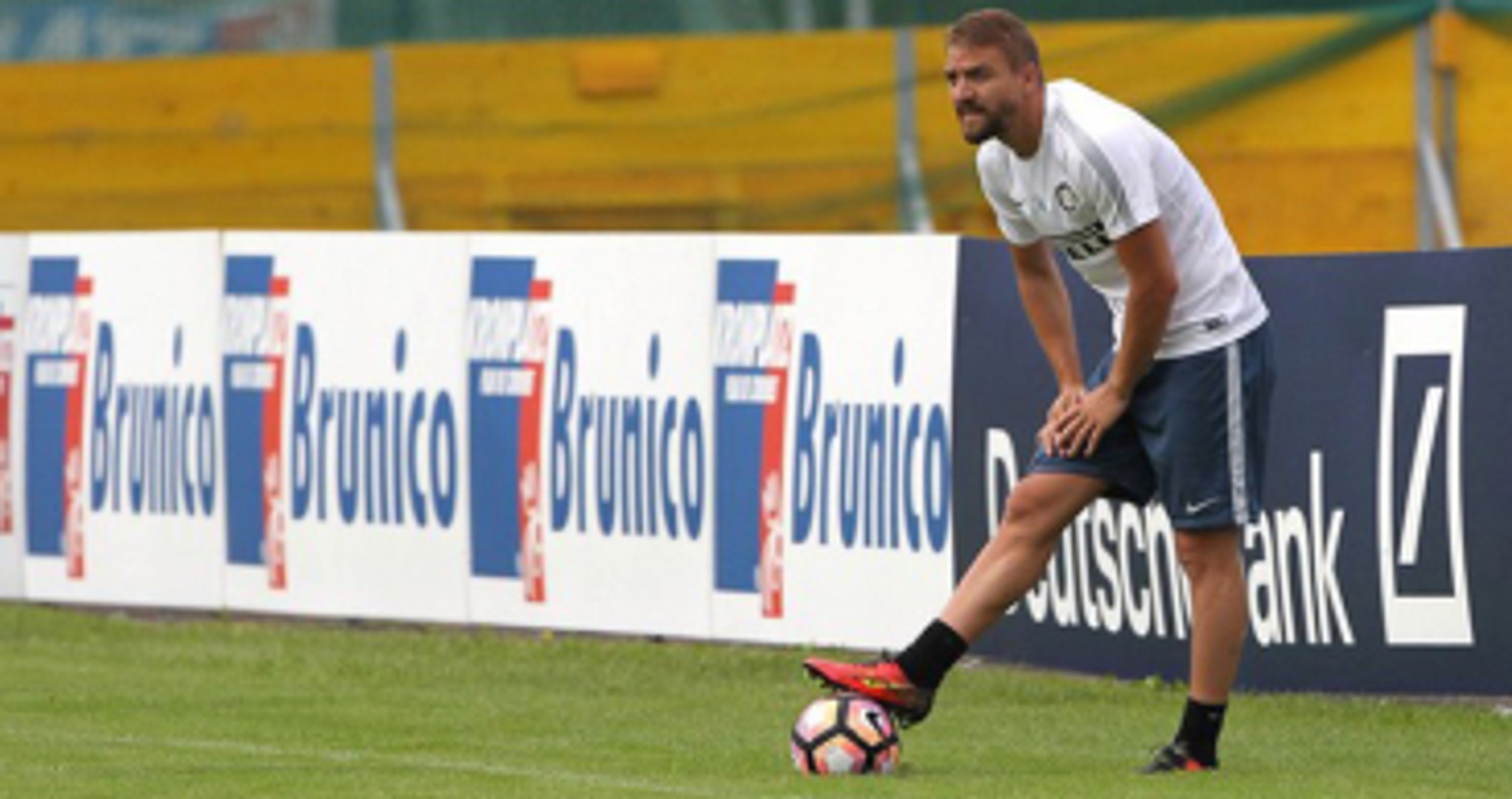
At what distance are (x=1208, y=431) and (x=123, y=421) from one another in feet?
25.7

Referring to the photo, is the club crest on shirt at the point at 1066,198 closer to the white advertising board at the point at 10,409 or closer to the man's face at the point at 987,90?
the man's face at the point at 987,90

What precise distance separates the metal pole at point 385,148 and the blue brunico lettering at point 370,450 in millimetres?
2385

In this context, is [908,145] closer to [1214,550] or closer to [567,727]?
[567,727]

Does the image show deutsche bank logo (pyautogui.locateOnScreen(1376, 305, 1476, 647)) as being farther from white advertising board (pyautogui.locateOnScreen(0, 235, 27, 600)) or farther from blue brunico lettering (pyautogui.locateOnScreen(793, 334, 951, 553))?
white advertising board (pyautogui.locateOnScreen(0, 235, 27, 600))

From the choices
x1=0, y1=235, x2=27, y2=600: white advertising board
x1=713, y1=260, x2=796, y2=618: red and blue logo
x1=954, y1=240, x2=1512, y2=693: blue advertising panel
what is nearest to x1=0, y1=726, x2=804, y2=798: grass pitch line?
x1=954, y1=240, x2=1512, y2=693: blue advertising panel

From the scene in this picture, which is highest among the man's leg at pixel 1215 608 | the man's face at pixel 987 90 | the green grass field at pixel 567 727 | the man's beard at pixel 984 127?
the man's face at pixel 987 90

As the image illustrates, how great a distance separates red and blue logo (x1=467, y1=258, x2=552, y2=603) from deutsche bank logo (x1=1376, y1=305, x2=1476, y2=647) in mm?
3955

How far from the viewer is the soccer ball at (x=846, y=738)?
10094mm

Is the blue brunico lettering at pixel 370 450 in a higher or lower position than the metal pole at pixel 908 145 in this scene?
lower

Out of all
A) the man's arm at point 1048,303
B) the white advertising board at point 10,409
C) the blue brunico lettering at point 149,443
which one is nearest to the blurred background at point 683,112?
the white advertising board at point 10,409

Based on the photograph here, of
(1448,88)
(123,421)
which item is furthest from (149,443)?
(1448,88)

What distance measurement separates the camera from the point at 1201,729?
1021cm

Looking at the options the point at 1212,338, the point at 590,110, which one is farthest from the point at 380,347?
the point at 1212,338

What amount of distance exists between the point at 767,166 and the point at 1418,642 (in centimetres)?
659
